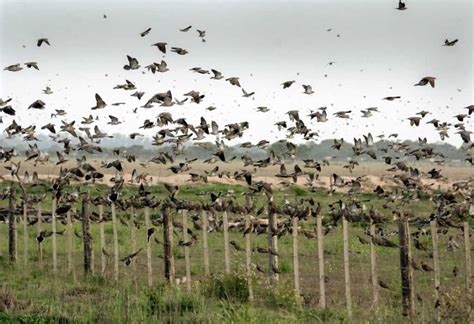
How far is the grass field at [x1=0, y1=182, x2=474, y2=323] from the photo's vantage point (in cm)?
1368

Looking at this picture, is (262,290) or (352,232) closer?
(262,290)

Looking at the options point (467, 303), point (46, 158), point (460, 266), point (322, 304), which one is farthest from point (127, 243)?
point (467, 303)

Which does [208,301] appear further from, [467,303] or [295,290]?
[467,303]

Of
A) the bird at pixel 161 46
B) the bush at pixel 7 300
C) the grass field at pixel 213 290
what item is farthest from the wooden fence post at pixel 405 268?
the bird at pixel 161 46

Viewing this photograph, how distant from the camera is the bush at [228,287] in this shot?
55.9 ft

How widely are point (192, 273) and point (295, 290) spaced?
23.7ft

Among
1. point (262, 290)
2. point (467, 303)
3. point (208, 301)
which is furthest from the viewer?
point (262, 290)

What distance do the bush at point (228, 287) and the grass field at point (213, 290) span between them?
0.08ft

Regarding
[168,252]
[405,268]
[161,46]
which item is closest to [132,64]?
[161,46]

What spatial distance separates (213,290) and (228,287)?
37 centimetres

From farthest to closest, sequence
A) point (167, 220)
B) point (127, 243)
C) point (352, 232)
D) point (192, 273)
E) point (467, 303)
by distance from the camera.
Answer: point (352, 232) < point (127, 243) < point (192, 273) < point (167, 220) < point (467, 303)

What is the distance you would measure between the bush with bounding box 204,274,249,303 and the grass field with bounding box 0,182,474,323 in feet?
0.08

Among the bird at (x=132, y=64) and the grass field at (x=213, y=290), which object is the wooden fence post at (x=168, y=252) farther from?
the bird at (x=132, y=64)

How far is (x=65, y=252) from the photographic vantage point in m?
28.1
